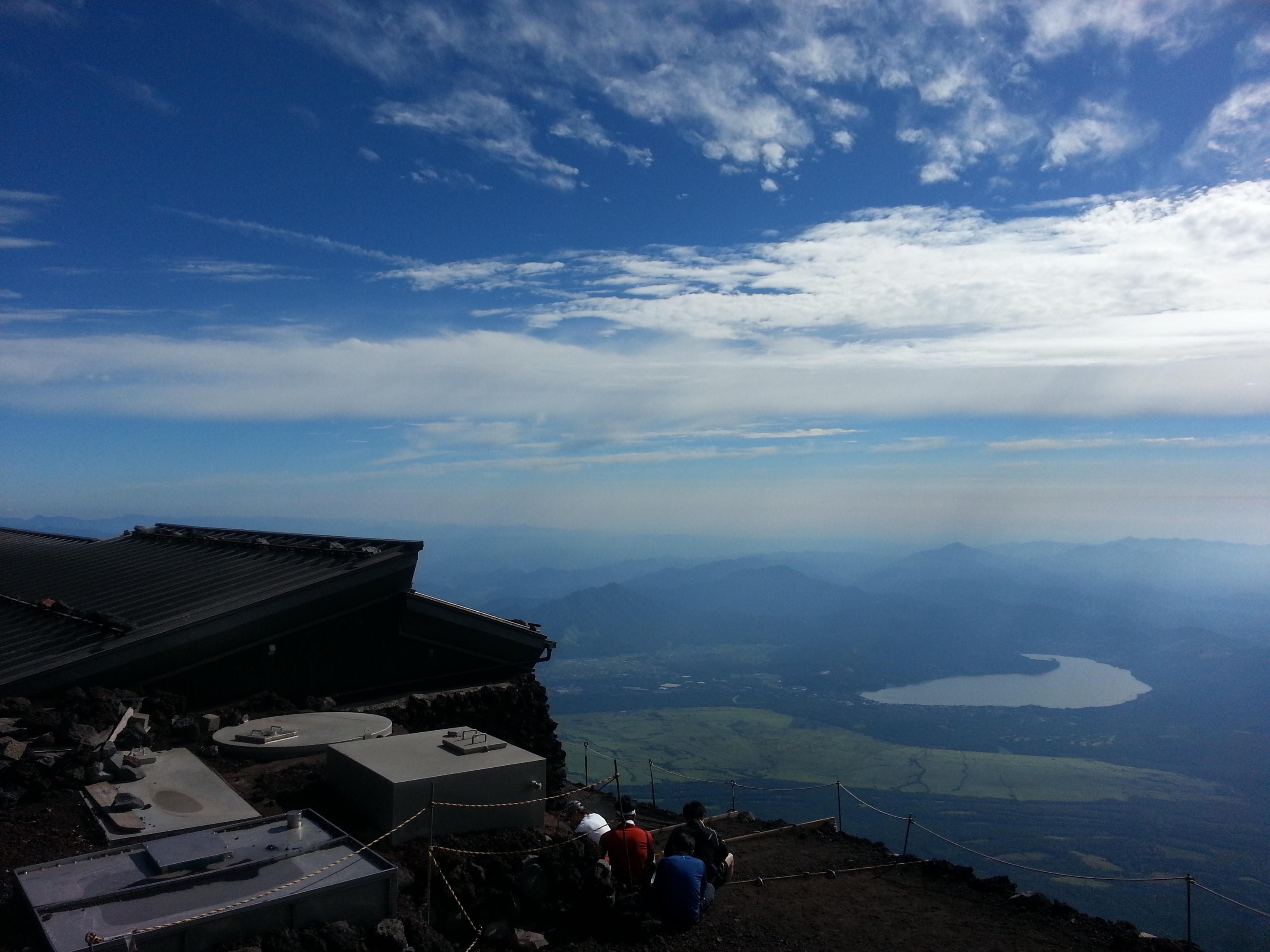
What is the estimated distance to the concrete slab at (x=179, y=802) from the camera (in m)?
8.07

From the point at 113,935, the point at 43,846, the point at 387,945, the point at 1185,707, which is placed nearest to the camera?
the point at 113,935

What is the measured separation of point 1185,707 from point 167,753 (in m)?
212

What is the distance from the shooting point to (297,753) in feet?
37.9

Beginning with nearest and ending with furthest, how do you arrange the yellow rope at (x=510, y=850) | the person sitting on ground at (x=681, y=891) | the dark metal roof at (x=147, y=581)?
the yellow rope at (x=510, y=850) → the person sitting on ground at (x=681, y=891) → the dark metal roof at (x=147, y=581)

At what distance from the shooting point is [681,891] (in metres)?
8.66

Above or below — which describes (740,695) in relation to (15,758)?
below

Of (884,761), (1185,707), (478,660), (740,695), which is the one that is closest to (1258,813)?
(884,761)

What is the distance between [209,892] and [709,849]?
544 cm

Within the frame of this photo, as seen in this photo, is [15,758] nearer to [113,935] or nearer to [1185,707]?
[113,935]

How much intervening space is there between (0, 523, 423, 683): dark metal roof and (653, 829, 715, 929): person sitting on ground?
29.6 feet

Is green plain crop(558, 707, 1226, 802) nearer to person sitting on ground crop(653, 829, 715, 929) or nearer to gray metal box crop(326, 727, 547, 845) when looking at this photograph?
gray metal box crop(326, 727, 547, 845)

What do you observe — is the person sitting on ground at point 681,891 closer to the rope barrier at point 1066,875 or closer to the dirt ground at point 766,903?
the dirt ground at point 766,903

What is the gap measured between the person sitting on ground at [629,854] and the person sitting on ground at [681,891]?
0.58 feet

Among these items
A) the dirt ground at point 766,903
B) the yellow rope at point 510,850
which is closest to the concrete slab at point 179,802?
the dirt ground at point 766,903
